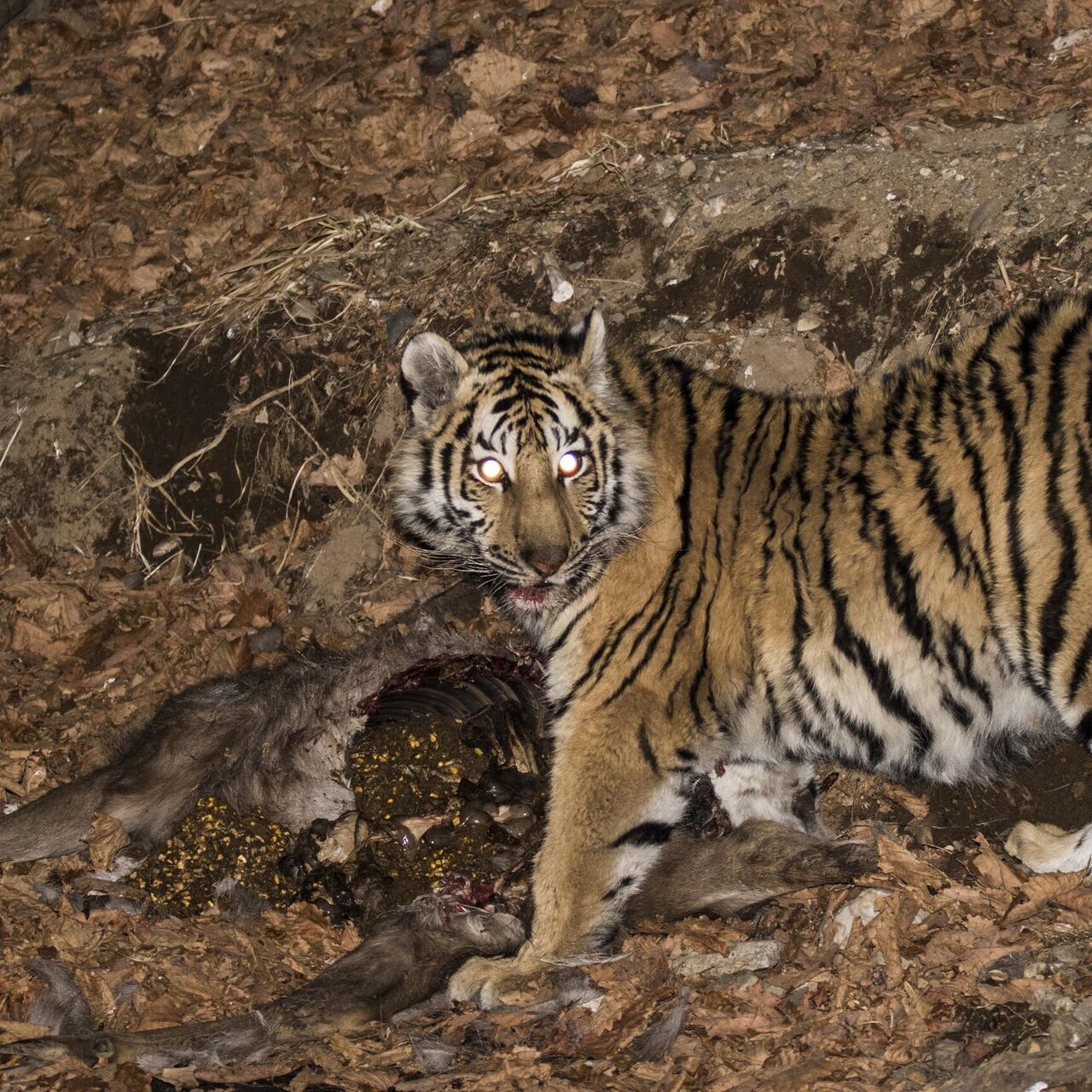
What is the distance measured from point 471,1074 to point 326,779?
1391 millimetres

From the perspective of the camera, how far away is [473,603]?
5.00 metres

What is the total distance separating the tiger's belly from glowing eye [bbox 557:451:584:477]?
0.94m

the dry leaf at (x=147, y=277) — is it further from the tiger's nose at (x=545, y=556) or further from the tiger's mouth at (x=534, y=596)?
the tiger's nose at (x=545, y=556)

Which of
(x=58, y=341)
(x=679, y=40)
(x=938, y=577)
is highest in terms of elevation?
(x=679, y=40)

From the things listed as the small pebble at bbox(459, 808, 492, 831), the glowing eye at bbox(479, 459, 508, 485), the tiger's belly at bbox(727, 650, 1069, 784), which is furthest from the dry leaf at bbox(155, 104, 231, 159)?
the tiger's belly at bbox(727, 650, 1069, 784)

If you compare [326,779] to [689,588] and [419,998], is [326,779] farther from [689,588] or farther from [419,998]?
[689,588]

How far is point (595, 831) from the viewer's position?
3.93 metres

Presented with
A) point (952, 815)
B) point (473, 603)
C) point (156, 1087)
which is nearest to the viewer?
point (156, 1087)

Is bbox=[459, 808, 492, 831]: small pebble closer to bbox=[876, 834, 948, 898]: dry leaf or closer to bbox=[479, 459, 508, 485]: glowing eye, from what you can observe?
bbox=[479, 459, 508, 485]: glowing eye

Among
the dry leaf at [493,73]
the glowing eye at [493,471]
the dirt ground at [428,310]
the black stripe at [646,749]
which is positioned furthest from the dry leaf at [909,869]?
the dry leaf at [493,73]

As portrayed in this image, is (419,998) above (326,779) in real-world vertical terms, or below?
below

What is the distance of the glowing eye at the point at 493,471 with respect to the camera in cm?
409

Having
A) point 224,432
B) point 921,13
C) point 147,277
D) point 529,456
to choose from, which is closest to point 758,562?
point 529,456

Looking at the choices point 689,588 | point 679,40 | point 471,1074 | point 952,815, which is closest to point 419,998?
point 471,1074
